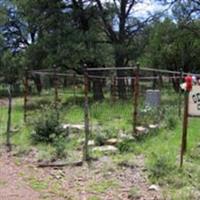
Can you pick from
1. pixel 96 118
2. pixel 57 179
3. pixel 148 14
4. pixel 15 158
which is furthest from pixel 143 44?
pixel 57 179

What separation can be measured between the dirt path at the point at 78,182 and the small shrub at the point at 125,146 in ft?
2.04

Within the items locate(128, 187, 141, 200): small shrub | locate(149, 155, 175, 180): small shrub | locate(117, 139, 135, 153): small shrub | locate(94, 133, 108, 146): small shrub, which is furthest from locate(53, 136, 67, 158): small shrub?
locate(128, 187, 141, 200): small shrub

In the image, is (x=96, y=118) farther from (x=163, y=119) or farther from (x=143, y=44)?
(x=143, y=44)

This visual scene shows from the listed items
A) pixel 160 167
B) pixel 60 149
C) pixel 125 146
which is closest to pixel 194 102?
pixel 160 167

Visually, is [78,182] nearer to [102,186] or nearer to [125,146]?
[102,186]

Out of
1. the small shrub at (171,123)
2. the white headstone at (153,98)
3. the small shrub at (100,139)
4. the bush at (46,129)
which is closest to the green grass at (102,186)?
the small shrub at (100,139)

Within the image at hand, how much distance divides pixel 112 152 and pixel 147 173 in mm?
1809

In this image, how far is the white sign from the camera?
8.50 metres

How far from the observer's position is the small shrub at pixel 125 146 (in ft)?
32.8

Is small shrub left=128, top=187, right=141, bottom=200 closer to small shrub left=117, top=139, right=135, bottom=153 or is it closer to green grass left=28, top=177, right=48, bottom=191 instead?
green grass left=28, top=177, right=48, bottom=191

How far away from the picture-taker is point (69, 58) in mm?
24594

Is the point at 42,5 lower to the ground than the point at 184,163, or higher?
higher

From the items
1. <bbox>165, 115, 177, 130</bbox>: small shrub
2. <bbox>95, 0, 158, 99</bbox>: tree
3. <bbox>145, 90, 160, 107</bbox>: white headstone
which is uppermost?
<bbox>95, 0, 158, 99</bbox>: tree

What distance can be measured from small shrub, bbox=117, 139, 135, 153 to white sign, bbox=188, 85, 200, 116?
184 cm
